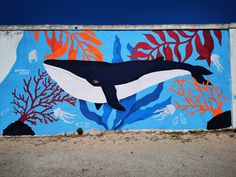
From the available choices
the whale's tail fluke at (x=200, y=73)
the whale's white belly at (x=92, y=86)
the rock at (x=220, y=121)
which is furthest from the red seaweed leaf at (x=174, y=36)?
the rock at (x=220, y=121)

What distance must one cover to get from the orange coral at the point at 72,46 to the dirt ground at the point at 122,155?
9.32ft

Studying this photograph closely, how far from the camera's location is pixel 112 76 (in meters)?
7.73

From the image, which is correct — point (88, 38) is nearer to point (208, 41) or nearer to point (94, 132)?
point (94, 132)

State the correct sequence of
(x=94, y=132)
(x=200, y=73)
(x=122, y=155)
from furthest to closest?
(x=200, y=73) → (x=94, y=132) → (x=122, y=155)

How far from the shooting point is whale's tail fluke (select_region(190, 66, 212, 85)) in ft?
25.2

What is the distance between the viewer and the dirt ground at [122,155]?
4191 millimetres

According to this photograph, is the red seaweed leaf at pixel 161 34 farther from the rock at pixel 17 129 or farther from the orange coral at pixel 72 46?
the rock at pixel 17 129

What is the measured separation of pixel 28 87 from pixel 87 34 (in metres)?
2.85

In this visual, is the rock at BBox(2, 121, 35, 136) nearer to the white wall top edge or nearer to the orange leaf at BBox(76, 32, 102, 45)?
the white wall top edge

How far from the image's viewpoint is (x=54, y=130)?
24.6 ft

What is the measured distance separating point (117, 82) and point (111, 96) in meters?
0.56

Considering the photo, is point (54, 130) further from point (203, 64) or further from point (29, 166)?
point (203, 64)

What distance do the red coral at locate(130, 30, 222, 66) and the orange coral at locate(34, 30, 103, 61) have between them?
1.42 m

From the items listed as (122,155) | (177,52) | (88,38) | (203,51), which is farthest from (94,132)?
(203,51)
